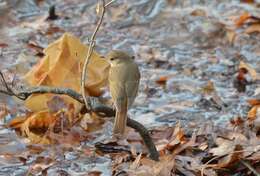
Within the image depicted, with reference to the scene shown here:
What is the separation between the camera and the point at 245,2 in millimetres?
9625

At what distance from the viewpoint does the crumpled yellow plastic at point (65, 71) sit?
240 inches

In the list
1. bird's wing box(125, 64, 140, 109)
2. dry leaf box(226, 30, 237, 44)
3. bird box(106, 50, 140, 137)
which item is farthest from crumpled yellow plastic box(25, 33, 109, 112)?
dry leaf box(226, 30, 237, 44)

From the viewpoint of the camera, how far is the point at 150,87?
284 inches

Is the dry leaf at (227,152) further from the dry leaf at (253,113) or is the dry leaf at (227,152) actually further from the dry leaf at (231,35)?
the dry leaf at (231,35)

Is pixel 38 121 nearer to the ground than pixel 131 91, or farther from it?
nearer to the ground

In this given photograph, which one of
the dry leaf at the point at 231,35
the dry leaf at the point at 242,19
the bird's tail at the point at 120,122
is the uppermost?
the bird's tail at the point at 120,122

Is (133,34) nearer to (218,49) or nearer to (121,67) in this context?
(218,49)

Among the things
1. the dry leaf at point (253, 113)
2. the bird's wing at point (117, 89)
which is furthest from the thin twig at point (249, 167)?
the dry leaf at point (253, 113)

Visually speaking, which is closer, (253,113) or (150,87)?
(253,113)

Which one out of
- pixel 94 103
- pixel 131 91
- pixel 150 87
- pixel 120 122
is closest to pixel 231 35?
pixel 150 87

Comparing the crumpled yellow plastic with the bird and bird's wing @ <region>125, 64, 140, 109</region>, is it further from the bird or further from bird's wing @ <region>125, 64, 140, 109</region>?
bird's wing @ <region>125, 64, 140, 109</region>

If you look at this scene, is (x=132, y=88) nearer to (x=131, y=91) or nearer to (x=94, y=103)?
(x=131, y=91)

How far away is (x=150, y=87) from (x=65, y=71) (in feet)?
4.20

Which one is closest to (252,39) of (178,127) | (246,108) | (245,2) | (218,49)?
(218,49)
